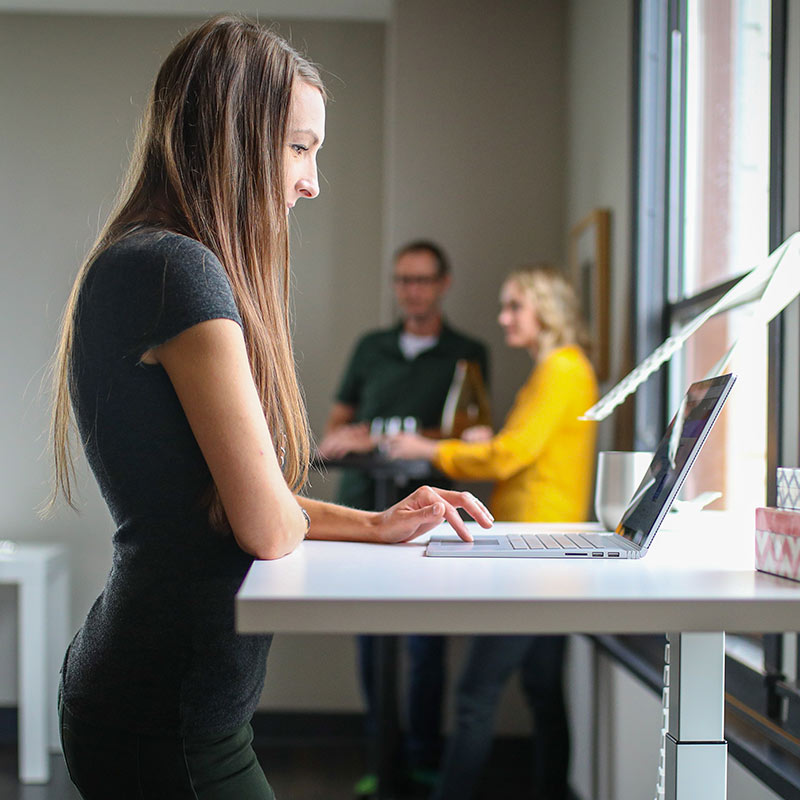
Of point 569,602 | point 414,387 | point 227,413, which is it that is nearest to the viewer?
point 569,602

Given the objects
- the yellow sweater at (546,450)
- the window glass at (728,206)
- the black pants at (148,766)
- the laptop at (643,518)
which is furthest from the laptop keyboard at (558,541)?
the yellow sweater at (546,450)

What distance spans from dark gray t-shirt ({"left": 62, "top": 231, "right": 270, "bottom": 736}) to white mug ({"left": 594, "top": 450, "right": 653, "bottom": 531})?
0.65 m

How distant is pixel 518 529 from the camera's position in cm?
137

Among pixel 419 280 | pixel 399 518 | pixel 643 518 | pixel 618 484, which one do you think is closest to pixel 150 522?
pixel 399 518

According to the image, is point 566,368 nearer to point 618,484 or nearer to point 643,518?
Answer: point 618,484

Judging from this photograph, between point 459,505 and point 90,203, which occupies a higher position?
point 90,203

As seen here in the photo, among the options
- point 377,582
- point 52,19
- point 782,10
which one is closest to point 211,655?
point 377,582

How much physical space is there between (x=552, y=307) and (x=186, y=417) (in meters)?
1.92

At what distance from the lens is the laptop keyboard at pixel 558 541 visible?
3.50ft

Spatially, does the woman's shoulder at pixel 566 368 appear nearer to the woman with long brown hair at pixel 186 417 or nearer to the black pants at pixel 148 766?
the woman with long brown hair at pixel 186 417

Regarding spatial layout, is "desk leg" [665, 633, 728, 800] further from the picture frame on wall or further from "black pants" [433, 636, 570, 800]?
→ the picture frame on wall

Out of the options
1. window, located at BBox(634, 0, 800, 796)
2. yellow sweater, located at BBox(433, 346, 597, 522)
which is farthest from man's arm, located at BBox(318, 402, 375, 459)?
window, located at BBox(634, 0, 800, 796)

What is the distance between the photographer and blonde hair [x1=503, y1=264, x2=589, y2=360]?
8.75 ft

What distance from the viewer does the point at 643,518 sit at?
112 cm
